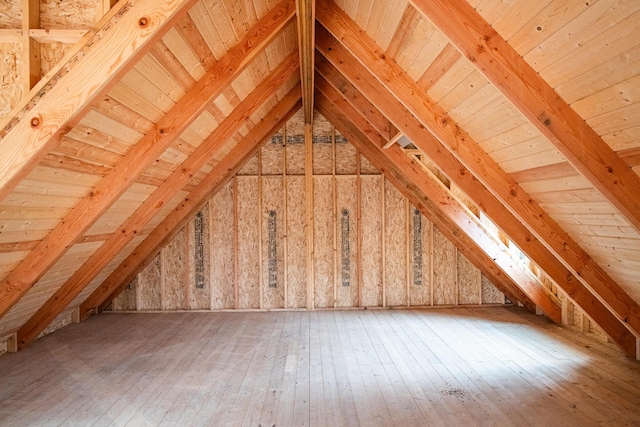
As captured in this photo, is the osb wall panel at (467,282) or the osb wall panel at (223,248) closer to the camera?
the osb wall panel at (223,248)

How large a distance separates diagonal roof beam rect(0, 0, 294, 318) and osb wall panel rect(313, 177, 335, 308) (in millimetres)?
3809

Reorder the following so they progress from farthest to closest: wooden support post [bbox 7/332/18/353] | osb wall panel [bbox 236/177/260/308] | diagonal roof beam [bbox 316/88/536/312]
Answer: osb wall panel [bbox 236/177/260/308] → diagonal roof beam [bbox 316/88/536/312] → wooden support post [bbox 7/332/18/353]

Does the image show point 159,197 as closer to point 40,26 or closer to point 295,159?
point 40,26

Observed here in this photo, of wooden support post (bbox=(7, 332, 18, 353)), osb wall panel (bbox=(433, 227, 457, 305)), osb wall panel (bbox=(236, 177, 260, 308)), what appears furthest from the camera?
osb wall panel (bbox=(433, 227, 457, 305))

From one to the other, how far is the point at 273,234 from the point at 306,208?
2.20 feet

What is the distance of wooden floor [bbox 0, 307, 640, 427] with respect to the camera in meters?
3.13

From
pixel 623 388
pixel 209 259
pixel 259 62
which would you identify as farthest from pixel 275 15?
pixel 209 259

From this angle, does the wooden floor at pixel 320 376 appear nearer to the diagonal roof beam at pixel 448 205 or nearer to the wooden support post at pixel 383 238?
the diagonal roof beam at pixel 448 205

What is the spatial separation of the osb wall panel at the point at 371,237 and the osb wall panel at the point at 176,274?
2817mm

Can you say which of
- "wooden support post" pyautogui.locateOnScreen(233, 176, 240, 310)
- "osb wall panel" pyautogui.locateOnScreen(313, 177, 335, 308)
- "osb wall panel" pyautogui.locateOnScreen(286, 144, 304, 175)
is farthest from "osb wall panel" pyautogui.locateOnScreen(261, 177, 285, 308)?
"osb wall panel" pyautogui.locateOnScreen(313, 177, 335, 308)

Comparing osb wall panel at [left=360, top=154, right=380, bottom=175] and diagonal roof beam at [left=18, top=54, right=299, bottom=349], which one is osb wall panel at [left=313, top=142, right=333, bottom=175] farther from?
diagonal roof beam at [left=18, top=54, right=299, bottom=349]

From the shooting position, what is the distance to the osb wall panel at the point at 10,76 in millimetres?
2172

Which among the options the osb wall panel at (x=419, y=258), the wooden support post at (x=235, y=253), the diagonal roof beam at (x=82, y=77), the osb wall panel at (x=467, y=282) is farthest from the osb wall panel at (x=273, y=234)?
the diagonal roof beam at (x=82, y=77)

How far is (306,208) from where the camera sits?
6883 mm
